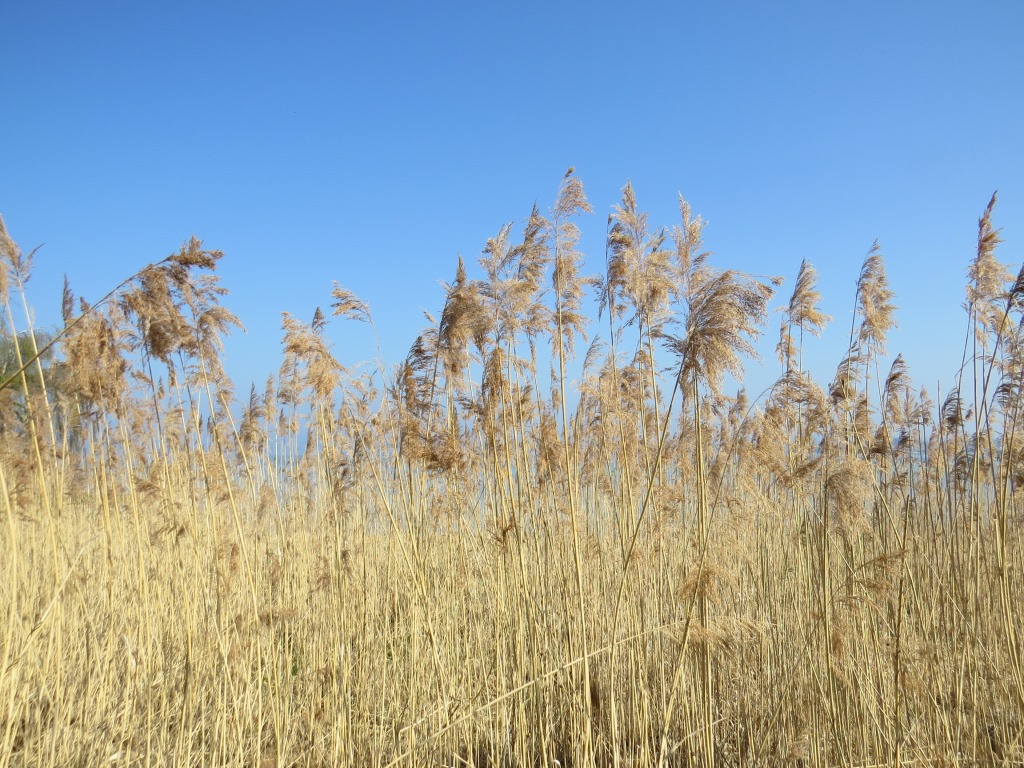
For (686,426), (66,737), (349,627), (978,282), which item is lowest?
(66,737)

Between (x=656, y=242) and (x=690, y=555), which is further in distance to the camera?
(x=690, y=555)

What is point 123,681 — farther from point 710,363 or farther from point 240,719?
Result: point 710,363

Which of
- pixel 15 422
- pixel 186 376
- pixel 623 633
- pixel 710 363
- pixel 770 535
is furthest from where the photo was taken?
pixel 770 535

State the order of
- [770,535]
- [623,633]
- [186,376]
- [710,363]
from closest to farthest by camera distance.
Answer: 1. [710,363]
2. [623,633]
3. [186,376]
4. [770,535]

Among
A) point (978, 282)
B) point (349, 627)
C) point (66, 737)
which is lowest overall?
point (66, 737)

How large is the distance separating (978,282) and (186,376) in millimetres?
4827

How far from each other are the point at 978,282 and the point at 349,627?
13.8 feet

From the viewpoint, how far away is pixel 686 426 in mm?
5250

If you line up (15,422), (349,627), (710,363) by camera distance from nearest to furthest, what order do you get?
(710,363), (349,627), (15,422)

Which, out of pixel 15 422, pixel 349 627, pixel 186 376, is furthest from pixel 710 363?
pixel 15 422

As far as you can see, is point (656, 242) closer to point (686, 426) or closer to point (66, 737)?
point (686, 426)

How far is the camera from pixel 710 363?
7.97 ft

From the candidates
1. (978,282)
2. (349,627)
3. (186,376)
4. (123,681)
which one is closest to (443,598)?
(349,627)

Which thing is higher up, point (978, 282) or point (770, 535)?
point (978, 282)
